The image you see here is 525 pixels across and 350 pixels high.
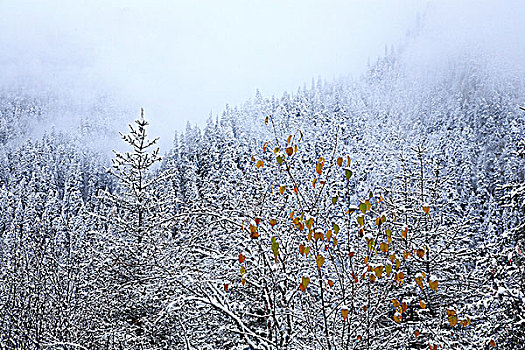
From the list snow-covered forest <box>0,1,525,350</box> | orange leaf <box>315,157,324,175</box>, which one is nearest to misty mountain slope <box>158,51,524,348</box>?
snow-covered forest <box>0,1,525,350</box>

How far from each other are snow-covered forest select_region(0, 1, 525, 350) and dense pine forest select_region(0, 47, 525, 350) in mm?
64

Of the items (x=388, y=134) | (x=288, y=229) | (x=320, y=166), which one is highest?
(x=388, y=134)

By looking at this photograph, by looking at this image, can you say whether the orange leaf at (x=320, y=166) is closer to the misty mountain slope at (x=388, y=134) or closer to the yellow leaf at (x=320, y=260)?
the yellow leaf at (x=320, y=260)

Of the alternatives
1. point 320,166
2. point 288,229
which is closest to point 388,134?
point 288,229

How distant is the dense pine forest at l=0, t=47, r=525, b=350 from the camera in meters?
3.23

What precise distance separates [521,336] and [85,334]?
1171cm

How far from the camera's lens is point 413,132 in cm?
14938

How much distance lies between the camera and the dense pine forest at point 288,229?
10.6ft

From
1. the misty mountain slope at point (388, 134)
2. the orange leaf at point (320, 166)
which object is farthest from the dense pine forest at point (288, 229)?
the misty mountain slope at point (388, 134)

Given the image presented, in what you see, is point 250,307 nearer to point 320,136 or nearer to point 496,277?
point 496,277

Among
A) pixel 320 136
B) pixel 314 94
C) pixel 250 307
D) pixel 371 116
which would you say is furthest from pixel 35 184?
pixel 371 116

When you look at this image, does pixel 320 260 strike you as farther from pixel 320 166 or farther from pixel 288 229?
pixel 288 229

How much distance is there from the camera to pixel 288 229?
4422mm

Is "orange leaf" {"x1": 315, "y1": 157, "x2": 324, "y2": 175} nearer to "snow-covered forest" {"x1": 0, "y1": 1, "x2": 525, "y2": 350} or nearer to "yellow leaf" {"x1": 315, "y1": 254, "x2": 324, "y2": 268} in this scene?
"snow-covered forest" {"x1": 0, "y1": 1, "x2": 525, "y2": 350}
